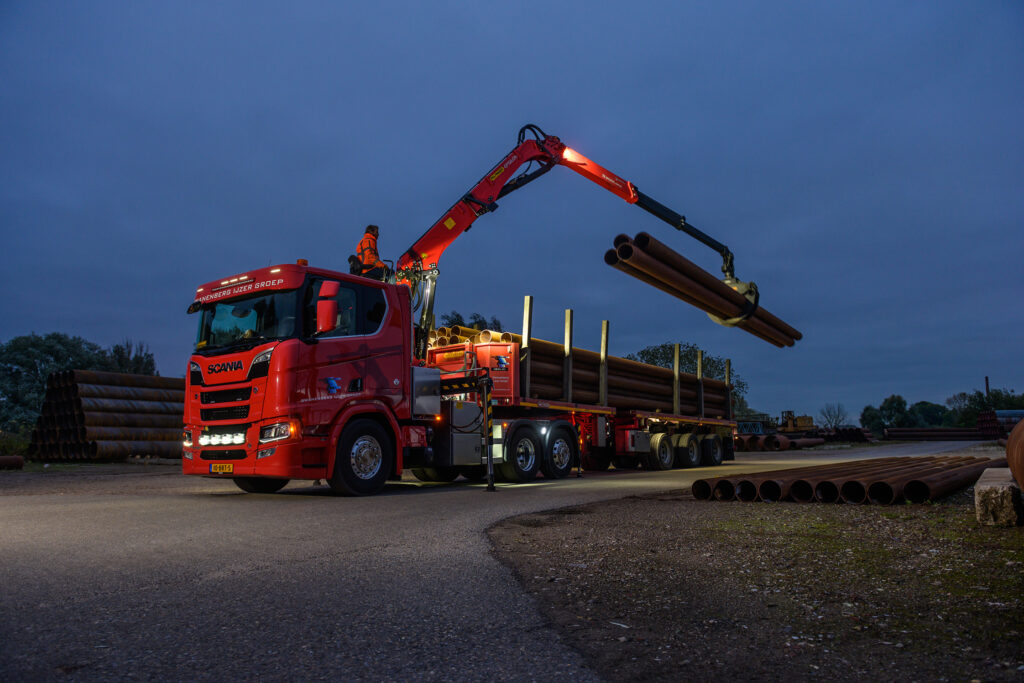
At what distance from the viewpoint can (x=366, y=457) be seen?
401 inches

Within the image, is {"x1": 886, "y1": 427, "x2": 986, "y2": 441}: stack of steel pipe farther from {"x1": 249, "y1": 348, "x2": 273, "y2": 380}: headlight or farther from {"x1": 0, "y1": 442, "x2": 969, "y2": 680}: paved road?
{"x1": 249, "y1": 348, "x2": 273, "y2": 380}: headlight

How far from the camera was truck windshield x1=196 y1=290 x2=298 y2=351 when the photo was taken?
9547 mm

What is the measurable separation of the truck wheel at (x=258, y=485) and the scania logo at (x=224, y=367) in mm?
2163

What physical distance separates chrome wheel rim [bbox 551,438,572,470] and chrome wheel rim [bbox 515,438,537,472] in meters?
0.52

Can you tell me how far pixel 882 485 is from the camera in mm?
7777

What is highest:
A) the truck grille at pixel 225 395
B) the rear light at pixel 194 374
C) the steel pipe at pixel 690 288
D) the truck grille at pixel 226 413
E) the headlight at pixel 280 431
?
the steel pipe at pixel 690 288

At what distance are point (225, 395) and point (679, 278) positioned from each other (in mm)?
7733

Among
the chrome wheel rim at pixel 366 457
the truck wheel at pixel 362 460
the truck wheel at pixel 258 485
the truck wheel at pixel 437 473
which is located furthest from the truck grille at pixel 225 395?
the truck wheel at pixel 437 473

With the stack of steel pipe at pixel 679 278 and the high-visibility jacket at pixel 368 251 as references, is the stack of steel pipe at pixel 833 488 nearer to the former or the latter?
the stack of steel pipe at pixel 679 278

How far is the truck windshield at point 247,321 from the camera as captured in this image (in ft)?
31.3

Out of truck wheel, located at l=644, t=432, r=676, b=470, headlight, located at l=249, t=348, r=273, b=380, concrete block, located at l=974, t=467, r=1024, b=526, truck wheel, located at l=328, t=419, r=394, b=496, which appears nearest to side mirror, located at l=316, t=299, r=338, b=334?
headlight, located at l=249, t=348, r=273, b=380

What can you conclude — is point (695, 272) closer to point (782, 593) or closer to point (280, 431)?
point (280, 431)

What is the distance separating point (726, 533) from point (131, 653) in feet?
15.1

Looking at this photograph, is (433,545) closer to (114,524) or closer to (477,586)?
(477,586)
